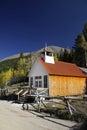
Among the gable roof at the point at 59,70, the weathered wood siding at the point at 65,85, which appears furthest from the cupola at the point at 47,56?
the weathered wood siding at the point at 65,85

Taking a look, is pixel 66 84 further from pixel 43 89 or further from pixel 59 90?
pixel 43 89

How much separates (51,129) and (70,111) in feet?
9.48

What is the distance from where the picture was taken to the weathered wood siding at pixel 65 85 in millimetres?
24913

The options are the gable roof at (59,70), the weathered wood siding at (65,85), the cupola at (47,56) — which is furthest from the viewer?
the cupola at (47,56)

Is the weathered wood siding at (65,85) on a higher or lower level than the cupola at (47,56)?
lower

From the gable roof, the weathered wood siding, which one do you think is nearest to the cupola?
the gable roof

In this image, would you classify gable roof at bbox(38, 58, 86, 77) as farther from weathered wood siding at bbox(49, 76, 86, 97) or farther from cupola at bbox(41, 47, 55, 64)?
cupola at bbox(41, 47, 55, 64)

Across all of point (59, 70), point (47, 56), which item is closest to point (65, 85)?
point (59, 70)

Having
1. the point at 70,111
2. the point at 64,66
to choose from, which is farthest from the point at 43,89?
the point at 70,111

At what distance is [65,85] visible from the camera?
2670cm

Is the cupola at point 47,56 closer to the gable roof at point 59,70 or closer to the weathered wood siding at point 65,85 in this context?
the gable roof at point 59,70

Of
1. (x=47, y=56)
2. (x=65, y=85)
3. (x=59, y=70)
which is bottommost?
(x=65, y=85)

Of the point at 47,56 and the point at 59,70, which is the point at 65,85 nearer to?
the point at 59,70

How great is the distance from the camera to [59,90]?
25.8 m
